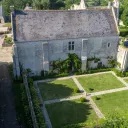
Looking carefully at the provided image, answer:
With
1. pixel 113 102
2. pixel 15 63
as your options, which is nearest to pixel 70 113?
pixel 113 102

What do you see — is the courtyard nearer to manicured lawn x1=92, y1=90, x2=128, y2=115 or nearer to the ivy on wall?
manicured lawn x1=92, y1=90, x2=128, y2=115

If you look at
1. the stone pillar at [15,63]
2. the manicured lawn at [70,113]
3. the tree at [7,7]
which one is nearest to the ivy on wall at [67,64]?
the stone pillar at [15,63]

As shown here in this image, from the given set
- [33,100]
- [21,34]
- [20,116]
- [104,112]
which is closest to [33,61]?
[21,34]

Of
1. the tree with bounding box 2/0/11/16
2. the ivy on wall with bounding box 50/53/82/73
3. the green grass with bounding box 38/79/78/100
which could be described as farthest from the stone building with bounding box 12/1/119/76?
the tree with bounding box 2/0/11/16

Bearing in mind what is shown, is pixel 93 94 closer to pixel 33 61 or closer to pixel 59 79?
pixel 59 79

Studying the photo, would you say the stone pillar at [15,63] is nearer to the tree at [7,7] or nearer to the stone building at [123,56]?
the stone building at [123,56]

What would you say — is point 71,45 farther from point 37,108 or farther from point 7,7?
point 7,7
